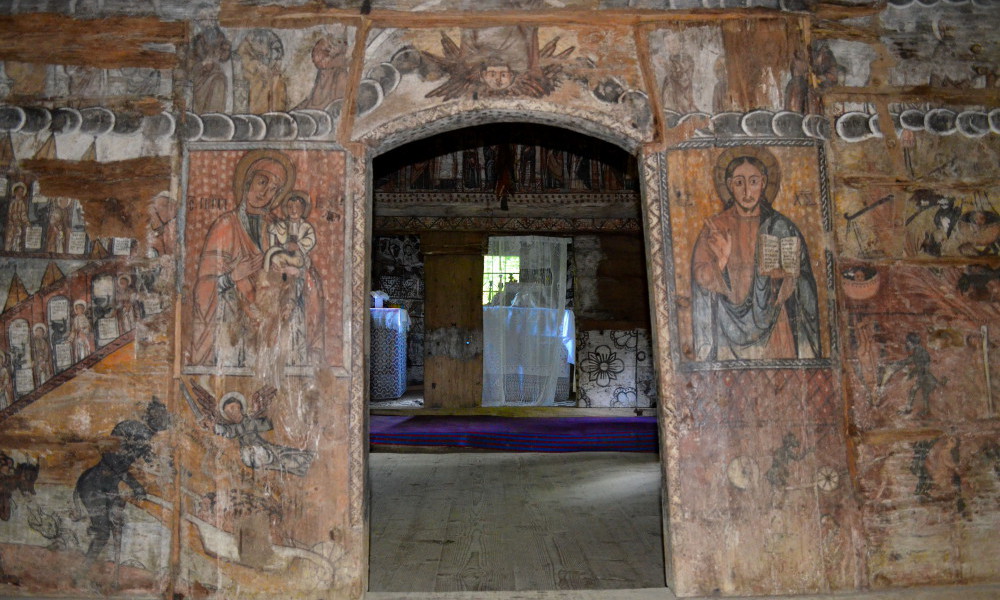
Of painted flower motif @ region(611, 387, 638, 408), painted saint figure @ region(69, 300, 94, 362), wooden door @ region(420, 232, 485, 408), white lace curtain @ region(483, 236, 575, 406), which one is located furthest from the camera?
white lace curtain @ region(483, 236, 575, 406)

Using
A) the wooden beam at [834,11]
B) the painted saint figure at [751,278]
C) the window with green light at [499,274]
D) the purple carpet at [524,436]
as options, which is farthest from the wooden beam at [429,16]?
the window with green light at [499,274]

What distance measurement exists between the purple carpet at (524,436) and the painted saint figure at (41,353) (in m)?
4.31

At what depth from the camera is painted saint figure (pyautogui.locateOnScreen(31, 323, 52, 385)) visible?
3.28 metres

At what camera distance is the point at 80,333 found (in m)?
3.29

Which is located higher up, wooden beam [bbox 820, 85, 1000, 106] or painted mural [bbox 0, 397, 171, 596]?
wooden beam [bbox 820, 85, 1000, 106]

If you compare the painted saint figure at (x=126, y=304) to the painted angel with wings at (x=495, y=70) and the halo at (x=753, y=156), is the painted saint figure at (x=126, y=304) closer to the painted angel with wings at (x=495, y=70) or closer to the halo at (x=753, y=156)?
the painted angel with wings at (x=495, y=70)

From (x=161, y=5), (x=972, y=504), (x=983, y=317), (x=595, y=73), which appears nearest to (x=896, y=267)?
(x=983, y=317)

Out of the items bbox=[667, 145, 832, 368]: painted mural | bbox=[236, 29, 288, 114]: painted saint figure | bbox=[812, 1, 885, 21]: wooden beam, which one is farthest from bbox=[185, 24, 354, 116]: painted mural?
bbox=[812, 1, 885, 21]: wooden beam

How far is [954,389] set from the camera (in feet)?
→ 11.0

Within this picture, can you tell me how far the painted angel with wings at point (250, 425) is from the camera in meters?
3.23

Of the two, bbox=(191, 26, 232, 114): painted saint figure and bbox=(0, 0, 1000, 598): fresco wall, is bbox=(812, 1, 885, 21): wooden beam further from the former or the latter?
bbox=(191, 26, 232, 114): painted saint figure

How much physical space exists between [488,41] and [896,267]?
2.37m

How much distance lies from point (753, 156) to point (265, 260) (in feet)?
8.25

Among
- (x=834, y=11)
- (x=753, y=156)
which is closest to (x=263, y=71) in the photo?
(x=753, y=156)
